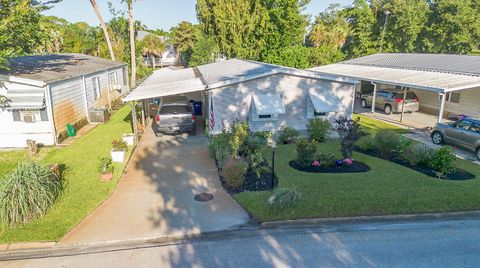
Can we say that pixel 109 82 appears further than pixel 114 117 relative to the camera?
Yes

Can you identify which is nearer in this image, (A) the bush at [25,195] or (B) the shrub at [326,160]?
(A) the bush at [25,195]

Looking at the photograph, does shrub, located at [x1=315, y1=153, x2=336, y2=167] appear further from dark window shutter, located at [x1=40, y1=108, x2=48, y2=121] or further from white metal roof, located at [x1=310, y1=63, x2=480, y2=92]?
dark window shutter, located at [x1=40, y1=108, x2=48, y2=121]

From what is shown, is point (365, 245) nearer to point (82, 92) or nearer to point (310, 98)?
point (310, 98)

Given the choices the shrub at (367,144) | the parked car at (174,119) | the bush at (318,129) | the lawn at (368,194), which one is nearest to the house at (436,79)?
the bush at (318,129)

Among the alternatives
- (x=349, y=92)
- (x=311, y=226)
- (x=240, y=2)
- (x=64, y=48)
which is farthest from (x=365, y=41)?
(x=64, y=48)

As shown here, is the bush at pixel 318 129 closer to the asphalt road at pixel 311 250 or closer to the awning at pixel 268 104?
the awning at pixel 268 104

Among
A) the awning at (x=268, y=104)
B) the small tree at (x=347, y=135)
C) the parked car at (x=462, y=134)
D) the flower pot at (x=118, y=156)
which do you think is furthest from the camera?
the awning at (x=268, y=104)

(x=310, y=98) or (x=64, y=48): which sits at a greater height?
(x=64, y=48)
